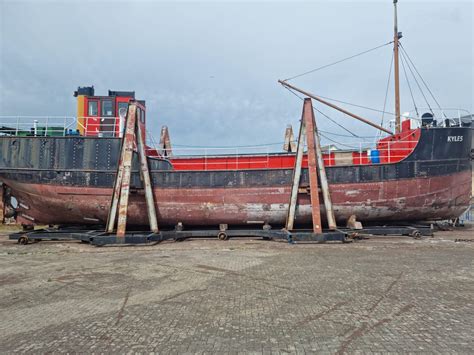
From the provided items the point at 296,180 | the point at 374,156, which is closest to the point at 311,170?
the point at 296,180

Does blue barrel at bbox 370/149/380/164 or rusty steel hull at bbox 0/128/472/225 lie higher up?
blue barrel at bbox 370/149/380/164

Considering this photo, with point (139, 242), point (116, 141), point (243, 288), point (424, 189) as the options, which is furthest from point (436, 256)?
point (116, 141)

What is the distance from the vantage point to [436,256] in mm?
8469

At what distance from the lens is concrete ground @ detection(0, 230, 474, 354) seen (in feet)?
11.8

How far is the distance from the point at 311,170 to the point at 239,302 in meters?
7.48

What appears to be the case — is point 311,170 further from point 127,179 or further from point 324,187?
point 127,179

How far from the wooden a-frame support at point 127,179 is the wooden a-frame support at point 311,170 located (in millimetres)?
5373

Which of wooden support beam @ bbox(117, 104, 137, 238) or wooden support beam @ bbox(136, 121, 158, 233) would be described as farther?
wooden support beam @ bbox(136, 121, 158, 233)

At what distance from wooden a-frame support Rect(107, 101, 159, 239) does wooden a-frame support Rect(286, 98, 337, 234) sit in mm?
5373

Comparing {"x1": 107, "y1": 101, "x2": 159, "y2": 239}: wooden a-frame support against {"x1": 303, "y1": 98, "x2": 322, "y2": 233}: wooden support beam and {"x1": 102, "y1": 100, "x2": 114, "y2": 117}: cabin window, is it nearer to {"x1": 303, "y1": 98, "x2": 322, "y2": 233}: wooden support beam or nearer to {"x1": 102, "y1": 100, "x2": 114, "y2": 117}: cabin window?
{"x1": 102, "y1": 100, "x2": 114, "y2": 117}: cabin window

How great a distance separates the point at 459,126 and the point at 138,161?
534 inches

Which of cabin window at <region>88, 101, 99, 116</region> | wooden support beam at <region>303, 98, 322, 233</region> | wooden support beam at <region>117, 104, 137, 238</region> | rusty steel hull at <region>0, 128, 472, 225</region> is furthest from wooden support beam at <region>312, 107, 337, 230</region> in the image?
cabin window at <region>88, 101, 99, 116</region>

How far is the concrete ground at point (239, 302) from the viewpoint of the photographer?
11.8ft

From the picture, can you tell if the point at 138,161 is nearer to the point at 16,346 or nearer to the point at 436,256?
the point at 16,346
